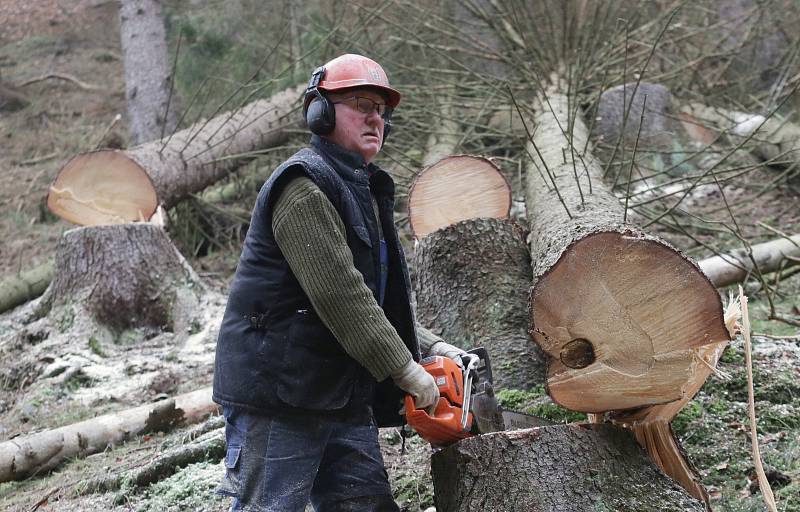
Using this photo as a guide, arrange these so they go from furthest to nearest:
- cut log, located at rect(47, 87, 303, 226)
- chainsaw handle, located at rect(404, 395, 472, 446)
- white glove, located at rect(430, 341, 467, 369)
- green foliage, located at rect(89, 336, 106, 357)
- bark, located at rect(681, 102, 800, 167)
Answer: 1. bark, located at rect(681, 102, 800, 167)
2. cut log, located at rect(47, 87, 303, 226)
3. green foliage, located at rect(89, 336, 106, 357)
4. white glove, located at rect(430, 341, 467, 369)
5. chainsaw handle, located at rect(404, 395, 472, 446)

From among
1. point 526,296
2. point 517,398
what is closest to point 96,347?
point 526,296

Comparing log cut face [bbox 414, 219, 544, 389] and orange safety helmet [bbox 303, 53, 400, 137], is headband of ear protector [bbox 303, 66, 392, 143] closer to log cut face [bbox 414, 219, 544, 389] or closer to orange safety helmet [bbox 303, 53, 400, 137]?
orange safety helmet [bbox 303, 53, 400, 137]

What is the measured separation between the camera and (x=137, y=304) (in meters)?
6.35

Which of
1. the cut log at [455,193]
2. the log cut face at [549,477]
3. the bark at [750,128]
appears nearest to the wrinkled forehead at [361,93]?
the log cut face at [549,477]

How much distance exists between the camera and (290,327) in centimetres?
252

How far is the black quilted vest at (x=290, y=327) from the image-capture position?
8.19ft

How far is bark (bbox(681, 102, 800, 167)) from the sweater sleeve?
5.20 meters

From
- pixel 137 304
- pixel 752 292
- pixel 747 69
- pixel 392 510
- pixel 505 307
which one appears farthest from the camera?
pixel 747 69

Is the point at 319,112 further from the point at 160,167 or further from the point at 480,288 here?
the point at 160,167

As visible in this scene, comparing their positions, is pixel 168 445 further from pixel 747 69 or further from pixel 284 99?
pixel 747 69

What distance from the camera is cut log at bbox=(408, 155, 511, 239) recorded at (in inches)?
189

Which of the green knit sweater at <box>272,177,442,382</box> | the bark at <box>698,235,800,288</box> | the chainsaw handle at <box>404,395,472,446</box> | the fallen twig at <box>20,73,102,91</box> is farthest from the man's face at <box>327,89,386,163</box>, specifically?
the fallen twig at <box>20,73,102,91</box>

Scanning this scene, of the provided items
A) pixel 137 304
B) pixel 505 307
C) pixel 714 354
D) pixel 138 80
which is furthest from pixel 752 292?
pixel 138 80

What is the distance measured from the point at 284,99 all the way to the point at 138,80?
267 centimetres
